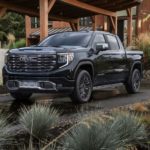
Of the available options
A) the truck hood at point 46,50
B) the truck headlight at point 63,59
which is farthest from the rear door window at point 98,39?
the truck headlight at point 63,59

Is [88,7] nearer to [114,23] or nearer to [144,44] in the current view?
[144,44]

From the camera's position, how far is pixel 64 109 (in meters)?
10.8

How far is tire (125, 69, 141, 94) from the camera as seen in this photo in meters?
14.8

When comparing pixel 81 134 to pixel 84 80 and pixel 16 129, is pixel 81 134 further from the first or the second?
pixel 84 80

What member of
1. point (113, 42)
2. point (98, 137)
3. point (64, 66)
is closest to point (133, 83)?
point (113, 42)

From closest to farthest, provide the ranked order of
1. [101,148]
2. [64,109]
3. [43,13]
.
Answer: [101,148]
[64,109]
[43,13]

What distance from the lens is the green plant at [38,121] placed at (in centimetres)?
643

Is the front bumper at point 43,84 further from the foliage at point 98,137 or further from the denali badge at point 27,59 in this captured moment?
Result: the foliage at point 98,137

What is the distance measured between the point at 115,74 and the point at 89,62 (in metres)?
1.88

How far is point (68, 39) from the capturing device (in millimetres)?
12977

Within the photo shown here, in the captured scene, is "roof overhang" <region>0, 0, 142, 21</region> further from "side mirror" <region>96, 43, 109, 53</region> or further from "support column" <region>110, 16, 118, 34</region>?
"side mirror" <region>96, 43, 109, 53</region>

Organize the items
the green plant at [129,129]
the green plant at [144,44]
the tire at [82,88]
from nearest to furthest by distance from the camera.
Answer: the green plant at [129,129] → the tire at [82,88] → the green plant at [144,44]

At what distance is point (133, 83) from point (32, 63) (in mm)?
4399

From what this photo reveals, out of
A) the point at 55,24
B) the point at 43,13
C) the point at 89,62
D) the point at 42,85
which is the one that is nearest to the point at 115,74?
the point at 89,62
